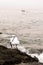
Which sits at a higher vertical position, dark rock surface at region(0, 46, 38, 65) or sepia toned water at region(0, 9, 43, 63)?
dark rock surface at region(0, 46, 38, 65)

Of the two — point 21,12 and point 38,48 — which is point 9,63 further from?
Result: point 21,12

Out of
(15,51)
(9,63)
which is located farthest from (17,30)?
(9,63)

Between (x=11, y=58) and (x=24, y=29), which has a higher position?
(x=11, y=58)

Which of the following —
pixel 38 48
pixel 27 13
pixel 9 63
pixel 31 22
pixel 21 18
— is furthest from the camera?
pixel 27 13

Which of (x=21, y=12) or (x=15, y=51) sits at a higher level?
(x=15, y=51)

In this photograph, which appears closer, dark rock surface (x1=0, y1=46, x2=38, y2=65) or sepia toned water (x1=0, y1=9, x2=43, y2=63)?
dark rock surface (x1=0, y1=46, x2=38, y2=65)

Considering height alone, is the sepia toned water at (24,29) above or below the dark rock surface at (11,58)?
below

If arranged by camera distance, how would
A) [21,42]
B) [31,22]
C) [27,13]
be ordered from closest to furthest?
1. [21,42]
2. [31,22]
3. [27,13]

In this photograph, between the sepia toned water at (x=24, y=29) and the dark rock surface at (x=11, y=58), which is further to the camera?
the sepia toned water at (x=24, y=29)

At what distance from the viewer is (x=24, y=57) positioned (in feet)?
33.2

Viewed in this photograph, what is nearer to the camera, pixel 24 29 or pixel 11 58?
pixel 11 58

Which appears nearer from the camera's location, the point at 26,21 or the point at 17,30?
the point at 17,30

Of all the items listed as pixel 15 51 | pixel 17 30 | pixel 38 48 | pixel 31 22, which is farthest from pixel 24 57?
pixel 31 22

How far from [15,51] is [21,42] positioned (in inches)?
214
